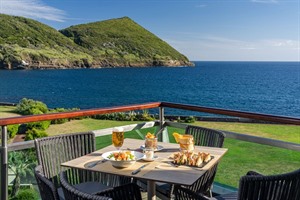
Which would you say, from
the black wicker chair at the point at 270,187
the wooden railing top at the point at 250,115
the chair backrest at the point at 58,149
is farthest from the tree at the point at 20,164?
the black wicker chair at the point at 270,187

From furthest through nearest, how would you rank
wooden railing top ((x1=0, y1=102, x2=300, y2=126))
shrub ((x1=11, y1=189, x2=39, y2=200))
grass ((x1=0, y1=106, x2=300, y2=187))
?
1. grass ((x1=0, y1=106, x2=300, y2=187))
2. shrub ((x1=11, y1=189, x2=39, y2=200))
3. wooden railing top ((x1=0, y1=102, x2=300, y2=126))

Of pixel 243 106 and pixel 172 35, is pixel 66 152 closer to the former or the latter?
pixel 243 106

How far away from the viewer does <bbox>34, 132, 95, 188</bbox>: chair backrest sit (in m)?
2.65

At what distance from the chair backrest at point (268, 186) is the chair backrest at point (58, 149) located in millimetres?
1665

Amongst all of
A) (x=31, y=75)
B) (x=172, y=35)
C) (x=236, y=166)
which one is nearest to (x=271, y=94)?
(x=172, y=35)

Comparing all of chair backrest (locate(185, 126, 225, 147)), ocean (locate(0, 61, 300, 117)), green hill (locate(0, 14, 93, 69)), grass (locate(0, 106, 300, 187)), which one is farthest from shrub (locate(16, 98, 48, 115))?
green hill (locate(0, 14, 93, 69))

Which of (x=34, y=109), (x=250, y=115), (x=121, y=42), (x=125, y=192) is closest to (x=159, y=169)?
(x=125, y=192)

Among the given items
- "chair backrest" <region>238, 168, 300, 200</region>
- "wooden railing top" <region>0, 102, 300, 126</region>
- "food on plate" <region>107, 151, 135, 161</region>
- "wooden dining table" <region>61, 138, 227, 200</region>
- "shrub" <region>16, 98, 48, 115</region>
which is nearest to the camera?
"chair backrest" <region>238, 168, 300, 200</region>

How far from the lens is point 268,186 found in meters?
1.57

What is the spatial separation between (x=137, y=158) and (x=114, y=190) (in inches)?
10.5

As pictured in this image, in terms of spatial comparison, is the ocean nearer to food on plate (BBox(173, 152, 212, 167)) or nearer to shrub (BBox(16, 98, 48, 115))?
shrub (BBox(16, 98, 48, 115))

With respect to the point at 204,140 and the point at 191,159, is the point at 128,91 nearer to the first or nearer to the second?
the point at 204,140

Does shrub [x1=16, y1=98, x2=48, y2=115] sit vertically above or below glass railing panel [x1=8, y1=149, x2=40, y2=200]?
below

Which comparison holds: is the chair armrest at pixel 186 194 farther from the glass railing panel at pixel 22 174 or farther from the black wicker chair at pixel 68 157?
the glass railing panel at pixel 22 174
